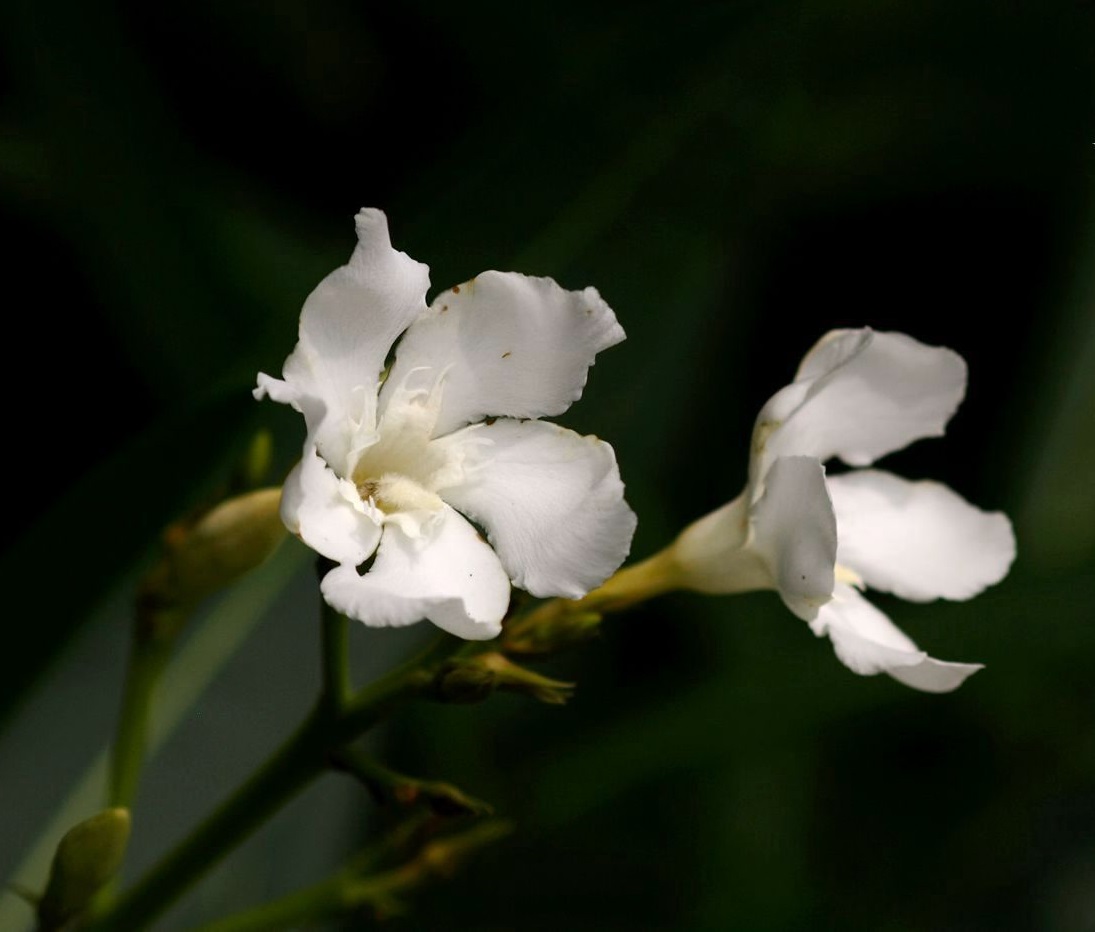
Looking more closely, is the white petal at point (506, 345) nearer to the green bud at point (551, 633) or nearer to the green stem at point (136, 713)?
the green bud at point (551, 633)

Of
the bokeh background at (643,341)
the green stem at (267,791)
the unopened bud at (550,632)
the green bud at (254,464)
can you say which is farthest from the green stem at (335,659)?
the bokeh background at (643,341)

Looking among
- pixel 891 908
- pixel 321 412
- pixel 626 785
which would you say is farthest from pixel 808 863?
pixel 321 412

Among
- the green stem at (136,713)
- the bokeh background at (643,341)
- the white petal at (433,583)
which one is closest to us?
the white petal at (433,583)

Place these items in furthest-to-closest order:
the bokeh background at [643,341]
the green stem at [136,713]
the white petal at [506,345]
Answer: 1. the bokeh background at [643,341]
2. the green stem at [136,713]
3. the white petal at [506,345]

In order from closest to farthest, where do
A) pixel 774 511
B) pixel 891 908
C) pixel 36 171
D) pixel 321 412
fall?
pixel 321 412, pixel 774 511, pixel 36 171, pixel 891 908

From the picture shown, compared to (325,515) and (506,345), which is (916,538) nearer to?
(506,345)

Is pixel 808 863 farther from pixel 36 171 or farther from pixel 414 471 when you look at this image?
pixel 36 171
